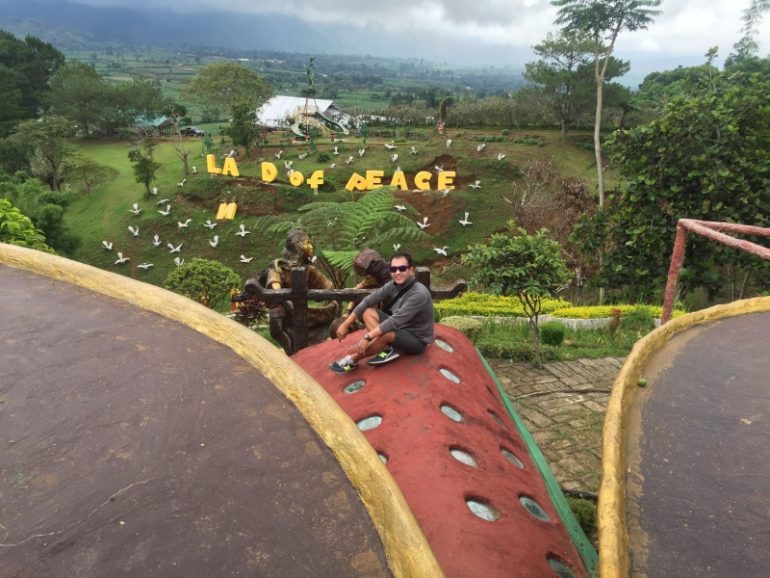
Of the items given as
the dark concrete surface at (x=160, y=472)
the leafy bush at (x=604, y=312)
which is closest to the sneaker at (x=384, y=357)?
the dark concrete surface at (x=160, y=472)

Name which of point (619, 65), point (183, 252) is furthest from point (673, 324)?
point (619, 65)

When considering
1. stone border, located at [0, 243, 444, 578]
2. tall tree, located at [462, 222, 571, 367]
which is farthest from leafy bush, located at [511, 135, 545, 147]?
stone border, located at [0, 243, 444, 578]

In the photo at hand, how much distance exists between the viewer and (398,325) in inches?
151

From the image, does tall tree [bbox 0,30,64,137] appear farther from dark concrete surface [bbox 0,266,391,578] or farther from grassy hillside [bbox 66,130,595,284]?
dark concrete surface [bbox 0,266,391,578]

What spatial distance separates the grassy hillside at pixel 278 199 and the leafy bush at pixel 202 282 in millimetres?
9132

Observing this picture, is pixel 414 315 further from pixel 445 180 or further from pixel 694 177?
pixel 445 180

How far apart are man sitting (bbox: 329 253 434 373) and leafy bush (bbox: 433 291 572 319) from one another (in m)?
9.03

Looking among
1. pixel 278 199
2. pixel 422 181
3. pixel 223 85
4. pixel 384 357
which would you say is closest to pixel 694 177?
pixel 384 357

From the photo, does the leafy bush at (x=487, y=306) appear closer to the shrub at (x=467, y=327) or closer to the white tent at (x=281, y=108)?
the shrub at (x=467, y=327)

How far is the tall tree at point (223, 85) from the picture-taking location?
152 feet

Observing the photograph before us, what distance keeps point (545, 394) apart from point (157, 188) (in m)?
27.8

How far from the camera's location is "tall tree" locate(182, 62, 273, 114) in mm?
46375

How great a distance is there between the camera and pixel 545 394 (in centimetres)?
891

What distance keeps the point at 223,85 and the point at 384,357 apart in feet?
156
